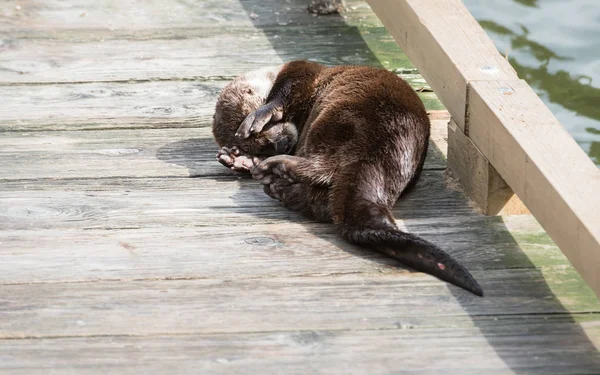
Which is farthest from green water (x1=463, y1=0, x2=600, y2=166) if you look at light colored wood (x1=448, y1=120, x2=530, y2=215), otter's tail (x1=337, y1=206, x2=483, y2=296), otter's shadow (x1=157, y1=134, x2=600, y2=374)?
otter's tail (x1=337, y1=206, x2=483, y2=296)

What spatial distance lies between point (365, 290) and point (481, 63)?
92cm

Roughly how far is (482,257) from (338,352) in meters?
0.60

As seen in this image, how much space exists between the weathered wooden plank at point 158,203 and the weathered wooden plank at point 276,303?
15.8 inches

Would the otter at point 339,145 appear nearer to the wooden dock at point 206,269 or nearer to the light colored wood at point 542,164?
the wooden dock at point 206,269

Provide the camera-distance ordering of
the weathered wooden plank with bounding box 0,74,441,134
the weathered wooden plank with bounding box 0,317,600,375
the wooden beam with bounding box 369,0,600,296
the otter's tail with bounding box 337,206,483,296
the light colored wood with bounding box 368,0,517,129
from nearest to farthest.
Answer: the weathered wooden plank with bounding box 0,317,600,375 → the wooden beam with bounding box 369,0,600,296 → the otter's tail with bounding box 337,206,483,296 → the light colored wood with bounding box 368,0,517,129 → the weathered wooden plank with bounding box 0,74,441,134

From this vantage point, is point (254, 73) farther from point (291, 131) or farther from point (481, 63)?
point (481, 63)

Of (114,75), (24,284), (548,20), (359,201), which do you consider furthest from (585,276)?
(548,20)

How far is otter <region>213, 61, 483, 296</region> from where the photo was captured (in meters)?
2.43

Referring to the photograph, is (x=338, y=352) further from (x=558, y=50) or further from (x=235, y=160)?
(x=558, y=50)

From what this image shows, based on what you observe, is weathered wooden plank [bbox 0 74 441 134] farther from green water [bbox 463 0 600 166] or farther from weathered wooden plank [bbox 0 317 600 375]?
weathered wooden plank [bbox 0 317 600 375]

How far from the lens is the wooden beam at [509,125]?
6.87ft

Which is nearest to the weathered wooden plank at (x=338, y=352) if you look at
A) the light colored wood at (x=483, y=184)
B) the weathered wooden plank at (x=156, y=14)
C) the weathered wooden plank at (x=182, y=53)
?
the light colored wood at (x=483, y=184)

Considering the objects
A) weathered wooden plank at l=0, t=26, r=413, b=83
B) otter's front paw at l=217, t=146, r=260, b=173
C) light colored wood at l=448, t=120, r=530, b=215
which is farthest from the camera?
weathered wooden plank at l=0, t=26, r=413, b=83

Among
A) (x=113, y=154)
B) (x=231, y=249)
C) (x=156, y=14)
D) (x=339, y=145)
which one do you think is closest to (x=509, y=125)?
(x=339, y=145)
